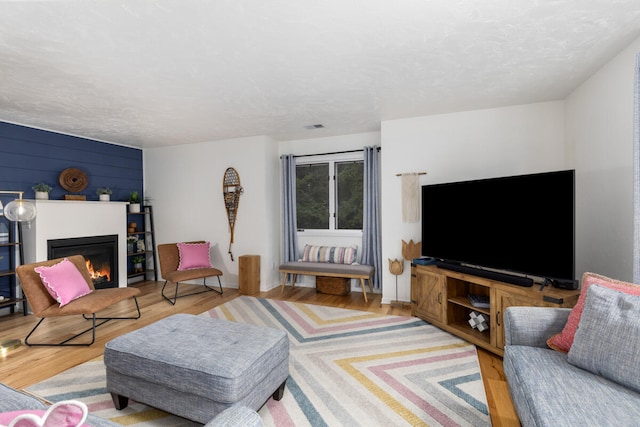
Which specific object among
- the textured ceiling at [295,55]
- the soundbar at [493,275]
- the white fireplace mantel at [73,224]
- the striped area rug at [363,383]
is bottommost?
A: the striped area rug at [363,383]

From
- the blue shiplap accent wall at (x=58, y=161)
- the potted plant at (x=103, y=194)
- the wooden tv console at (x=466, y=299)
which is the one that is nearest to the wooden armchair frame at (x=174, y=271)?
the potted plant at (x=103, y=194)

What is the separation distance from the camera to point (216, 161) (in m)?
5.11

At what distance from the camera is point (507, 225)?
2.78 meters

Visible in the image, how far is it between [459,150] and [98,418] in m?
3.87

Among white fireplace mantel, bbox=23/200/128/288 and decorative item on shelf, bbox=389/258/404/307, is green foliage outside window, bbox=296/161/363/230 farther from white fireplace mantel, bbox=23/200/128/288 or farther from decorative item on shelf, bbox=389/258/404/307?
white fireplace mantel, bbox=23/200/128/288

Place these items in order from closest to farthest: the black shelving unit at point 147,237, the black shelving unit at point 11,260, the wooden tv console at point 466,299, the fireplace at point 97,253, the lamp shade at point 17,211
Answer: the wooden tv console at point 466,299 → the lamp shade at point 17,211 → the black shelving unit at point 11,260 → the fireplace at point 97,253 → the black shelving unit at point 147,237

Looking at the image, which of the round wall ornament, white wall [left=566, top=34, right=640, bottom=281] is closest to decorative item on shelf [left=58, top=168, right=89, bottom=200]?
the round wall ornament

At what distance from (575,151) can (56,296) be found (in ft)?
16.8

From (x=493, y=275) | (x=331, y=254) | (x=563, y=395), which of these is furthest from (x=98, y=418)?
(x=331, y=254)

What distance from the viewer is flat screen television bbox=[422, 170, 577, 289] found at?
239cm

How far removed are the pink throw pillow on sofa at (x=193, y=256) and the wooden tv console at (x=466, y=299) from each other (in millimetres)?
3018

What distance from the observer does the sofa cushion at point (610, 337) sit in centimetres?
137

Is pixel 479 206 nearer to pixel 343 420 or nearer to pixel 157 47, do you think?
pixel 343 420

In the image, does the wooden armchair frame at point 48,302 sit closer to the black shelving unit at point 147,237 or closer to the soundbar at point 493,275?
the black shelving unit at point 147,237
